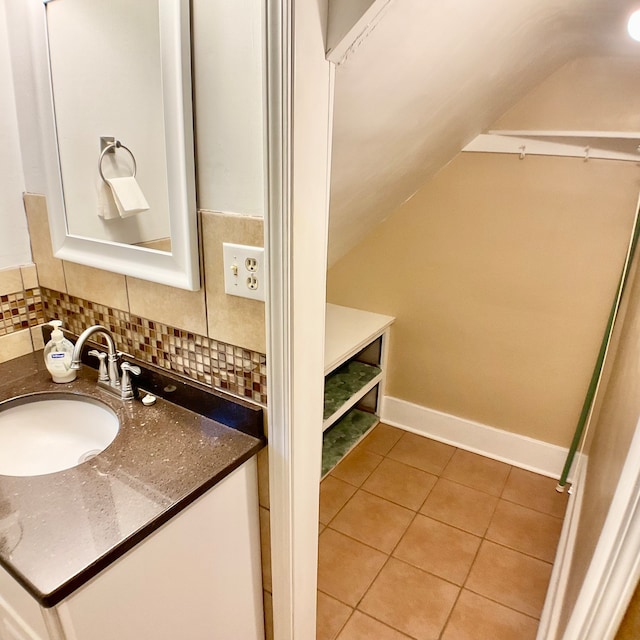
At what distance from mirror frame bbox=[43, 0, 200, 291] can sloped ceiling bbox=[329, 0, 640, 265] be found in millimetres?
305

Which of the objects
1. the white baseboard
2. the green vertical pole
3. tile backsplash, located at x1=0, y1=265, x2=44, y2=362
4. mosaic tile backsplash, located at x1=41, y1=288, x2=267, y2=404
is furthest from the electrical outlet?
the white baseboard

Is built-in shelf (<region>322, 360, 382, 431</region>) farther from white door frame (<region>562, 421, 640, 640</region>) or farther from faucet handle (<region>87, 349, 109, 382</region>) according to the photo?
white door frame (<region>562, 421, 640, 640</region>)

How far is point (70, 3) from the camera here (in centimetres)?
107

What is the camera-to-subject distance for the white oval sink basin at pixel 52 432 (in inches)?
45.7

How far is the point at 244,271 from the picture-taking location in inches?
37.4

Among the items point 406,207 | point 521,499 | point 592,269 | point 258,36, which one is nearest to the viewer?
point 258,36

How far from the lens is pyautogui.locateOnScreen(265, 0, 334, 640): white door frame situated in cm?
78

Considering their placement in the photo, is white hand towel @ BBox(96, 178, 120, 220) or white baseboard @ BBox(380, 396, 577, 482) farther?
white baseboard @ BBox(380, 396, 577, 482)

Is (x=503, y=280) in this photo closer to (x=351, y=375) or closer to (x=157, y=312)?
(x=351, y=375)

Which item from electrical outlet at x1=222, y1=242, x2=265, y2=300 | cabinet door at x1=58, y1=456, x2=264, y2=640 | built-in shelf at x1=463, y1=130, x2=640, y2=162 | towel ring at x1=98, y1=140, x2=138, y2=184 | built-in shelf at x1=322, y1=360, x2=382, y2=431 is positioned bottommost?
built-in shelf at x1=322, y1=360, x2=382, y2=431

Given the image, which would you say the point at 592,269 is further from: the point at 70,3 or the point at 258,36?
the point at 70,3

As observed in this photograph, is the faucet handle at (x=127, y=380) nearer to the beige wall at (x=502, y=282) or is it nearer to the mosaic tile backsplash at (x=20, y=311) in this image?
the mosaic tile backsplash at (x=20, y=311)

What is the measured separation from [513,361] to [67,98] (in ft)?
6.45

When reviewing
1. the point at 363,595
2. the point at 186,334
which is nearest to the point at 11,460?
the point at 186,334
